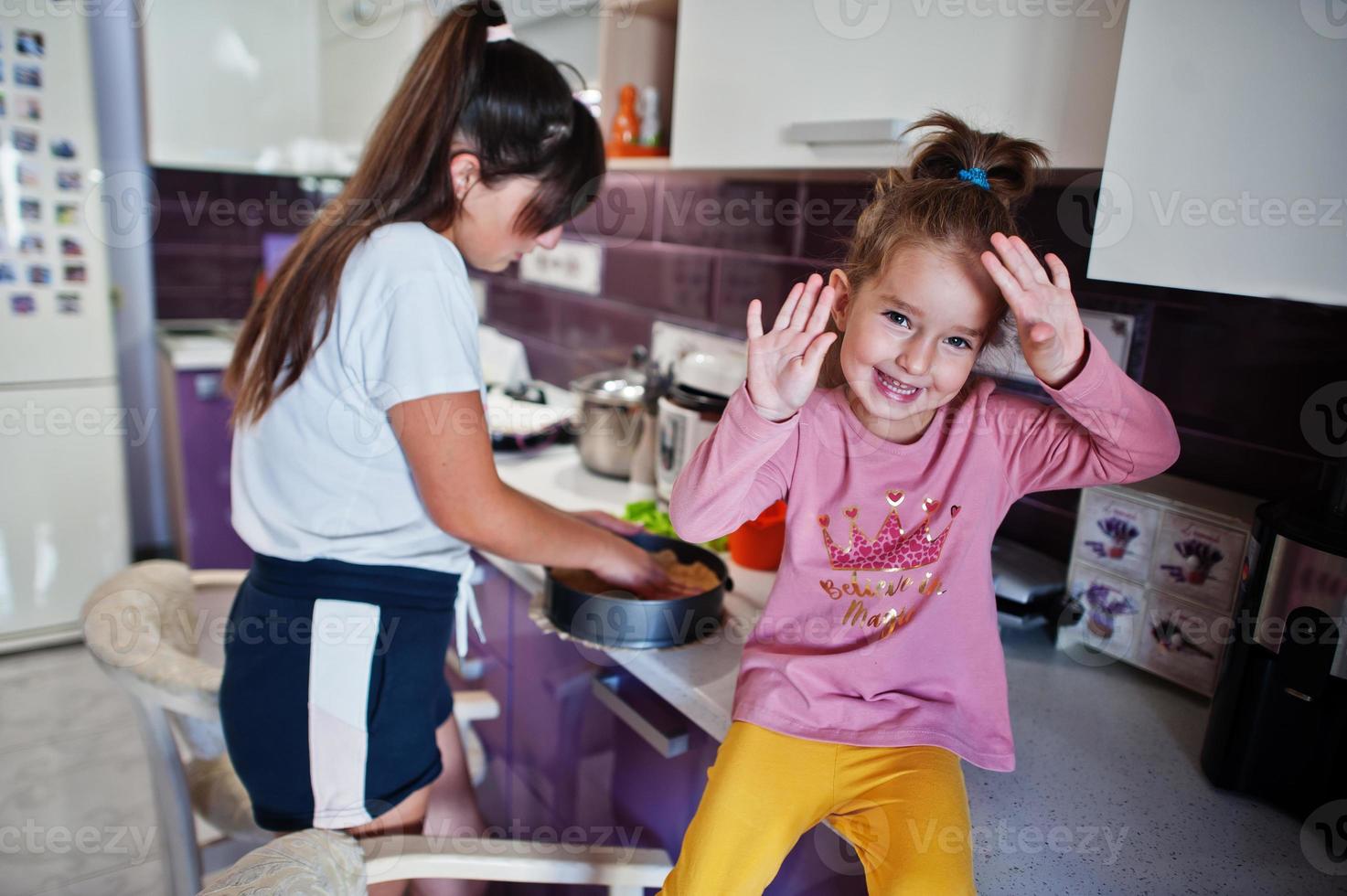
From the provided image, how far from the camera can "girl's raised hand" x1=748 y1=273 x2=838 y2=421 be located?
0.77 m

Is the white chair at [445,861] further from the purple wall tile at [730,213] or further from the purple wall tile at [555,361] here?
the purple wall tile at [555,361]

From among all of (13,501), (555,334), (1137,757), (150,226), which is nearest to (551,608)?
(1137,757)

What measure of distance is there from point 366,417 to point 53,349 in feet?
6.93

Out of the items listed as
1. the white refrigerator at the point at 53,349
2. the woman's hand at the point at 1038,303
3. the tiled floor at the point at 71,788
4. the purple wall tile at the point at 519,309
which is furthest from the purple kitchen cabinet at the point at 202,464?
the woman's hand at the point at 1038,303

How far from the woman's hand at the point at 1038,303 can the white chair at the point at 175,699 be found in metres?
0.98

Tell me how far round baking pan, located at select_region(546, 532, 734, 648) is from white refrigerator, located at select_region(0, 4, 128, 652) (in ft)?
7.26

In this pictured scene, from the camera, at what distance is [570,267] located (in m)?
2.39

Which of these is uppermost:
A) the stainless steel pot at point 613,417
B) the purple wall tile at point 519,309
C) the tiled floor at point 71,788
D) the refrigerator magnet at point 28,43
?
the refrigerator magnet at point 28,43

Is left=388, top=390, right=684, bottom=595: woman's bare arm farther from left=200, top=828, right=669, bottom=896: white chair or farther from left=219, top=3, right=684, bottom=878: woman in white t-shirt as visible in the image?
left=200, top=828, right=669, bottom=896: white chair

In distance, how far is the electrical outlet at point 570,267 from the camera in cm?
229

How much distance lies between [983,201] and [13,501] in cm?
284

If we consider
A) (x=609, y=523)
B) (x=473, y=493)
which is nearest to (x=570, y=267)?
(x=609, y=523)

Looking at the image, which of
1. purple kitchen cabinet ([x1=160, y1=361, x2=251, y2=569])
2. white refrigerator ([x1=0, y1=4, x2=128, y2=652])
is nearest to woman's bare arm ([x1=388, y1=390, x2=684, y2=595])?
purple kitchen cabinet ([x1=160, y1=361, x2=251, y2=569])

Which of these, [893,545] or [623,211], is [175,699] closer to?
[893,545]
